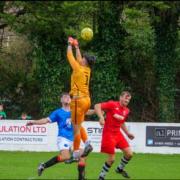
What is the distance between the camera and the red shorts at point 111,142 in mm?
14766

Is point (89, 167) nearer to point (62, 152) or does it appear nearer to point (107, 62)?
point (62, 152)

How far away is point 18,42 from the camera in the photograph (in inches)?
1522

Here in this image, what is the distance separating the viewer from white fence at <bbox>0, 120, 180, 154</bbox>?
25.6 meters

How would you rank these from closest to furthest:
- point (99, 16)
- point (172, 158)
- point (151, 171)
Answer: point (151, 171) → point (172, 158) → point (99, 16)

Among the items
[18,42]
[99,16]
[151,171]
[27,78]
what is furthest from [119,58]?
[151,171]

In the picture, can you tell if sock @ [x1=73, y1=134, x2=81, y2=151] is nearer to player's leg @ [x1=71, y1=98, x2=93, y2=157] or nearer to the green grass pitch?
player's leg @ [x1=71, y1=98, x2=93, y2=157]

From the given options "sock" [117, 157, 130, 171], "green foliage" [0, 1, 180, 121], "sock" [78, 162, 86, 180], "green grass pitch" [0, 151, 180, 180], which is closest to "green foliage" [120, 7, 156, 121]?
"green foliage" [0, 1, 180, 121]

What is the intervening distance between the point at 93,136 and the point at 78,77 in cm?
1206

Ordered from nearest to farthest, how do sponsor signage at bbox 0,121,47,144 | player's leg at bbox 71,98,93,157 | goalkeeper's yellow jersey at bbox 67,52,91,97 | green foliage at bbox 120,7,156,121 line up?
goalkeeper's yellow jersey at bbox 67,52,91,97 → player's leg at bbox 71,98,93,157 → sponsor signage at bbox 0,121,47,144 → green foliage at bbox 120,7,156,121

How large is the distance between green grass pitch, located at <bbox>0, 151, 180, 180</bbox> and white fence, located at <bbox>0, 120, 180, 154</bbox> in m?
0.96

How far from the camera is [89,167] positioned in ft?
62.3

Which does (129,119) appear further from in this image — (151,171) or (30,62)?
(151,171)

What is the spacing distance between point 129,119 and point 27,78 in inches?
258

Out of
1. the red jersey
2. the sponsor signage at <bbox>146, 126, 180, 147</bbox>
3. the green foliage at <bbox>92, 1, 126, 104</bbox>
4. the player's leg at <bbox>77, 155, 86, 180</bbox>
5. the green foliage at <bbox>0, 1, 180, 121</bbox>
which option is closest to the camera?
the player's leg at <bbox>77, 155, 86, 180</bbox>
